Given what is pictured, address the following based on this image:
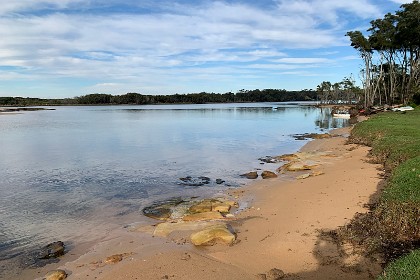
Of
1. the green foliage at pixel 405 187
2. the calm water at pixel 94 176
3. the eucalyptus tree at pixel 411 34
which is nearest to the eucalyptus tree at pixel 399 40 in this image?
the eucalyptus tree at pixel 411 34

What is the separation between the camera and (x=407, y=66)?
59938mm

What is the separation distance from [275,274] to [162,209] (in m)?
6.64

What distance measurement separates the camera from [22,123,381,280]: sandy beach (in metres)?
7.52

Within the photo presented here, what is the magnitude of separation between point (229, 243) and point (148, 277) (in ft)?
7.88

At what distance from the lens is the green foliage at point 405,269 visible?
522cm

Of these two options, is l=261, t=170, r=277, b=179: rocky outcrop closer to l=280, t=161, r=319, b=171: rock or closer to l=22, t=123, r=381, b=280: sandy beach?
l=280, t=161, r=319, b=171: rock

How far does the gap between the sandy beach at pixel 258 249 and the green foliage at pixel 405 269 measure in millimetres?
1110

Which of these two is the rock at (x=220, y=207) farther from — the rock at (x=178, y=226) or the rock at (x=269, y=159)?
the rock at (x=269, y=159)

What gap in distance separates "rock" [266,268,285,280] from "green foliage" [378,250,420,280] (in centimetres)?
210

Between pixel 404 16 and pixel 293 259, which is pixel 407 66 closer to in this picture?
pixel 404 16

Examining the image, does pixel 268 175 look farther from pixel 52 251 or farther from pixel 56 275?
pixel 56 275

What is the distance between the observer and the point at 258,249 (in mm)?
8742

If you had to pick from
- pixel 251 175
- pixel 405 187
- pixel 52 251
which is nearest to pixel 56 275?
pixel 52 251

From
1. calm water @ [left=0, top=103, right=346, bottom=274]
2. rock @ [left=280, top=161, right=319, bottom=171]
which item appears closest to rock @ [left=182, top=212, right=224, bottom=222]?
calm water @ [left=0, top=103, right=346, bottom=274]
